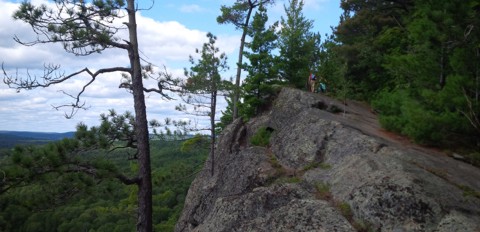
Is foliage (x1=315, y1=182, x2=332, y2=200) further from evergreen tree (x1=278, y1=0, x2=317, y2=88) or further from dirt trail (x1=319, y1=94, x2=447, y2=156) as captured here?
evergreen tree (x1=278, y1=0, x2=317, y2=88)

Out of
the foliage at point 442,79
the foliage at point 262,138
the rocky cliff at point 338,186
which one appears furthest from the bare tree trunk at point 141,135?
the foliage at point 442,79

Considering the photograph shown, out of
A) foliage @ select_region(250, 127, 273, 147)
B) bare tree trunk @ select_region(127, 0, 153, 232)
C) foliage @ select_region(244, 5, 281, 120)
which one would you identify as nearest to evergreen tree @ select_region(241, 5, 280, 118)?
foliage @ select_region(244, 5, 281, 120)

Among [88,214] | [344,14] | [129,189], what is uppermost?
[344,14]

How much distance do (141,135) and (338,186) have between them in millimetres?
6182

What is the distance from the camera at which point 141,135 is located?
10.7 metres

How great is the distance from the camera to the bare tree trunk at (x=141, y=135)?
1058 centimetres

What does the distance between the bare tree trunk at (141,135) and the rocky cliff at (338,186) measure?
2.25 m

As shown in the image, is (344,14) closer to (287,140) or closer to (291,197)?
(287,140)

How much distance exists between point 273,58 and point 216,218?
36.3 ft

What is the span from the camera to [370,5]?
21719 millimetres

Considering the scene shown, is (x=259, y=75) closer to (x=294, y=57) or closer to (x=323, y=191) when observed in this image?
(x=294, y=57)

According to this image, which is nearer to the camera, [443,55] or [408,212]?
[408,212]

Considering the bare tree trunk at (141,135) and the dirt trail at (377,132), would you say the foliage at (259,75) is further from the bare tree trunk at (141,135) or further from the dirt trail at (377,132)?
the bare tree trunk at (141,135)

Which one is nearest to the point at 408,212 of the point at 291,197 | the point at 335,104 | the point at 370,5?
the point at 291,197
